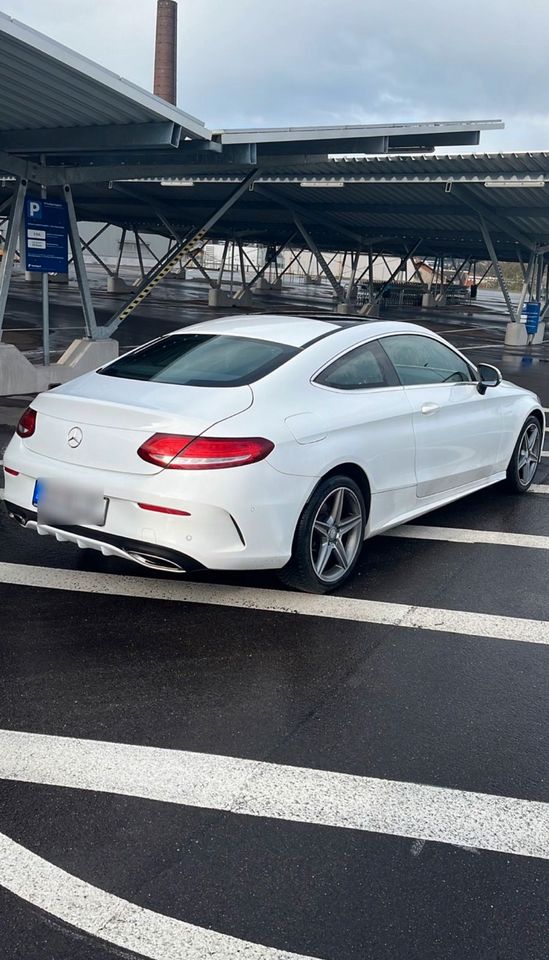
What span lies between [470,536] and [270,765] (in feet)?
11.2

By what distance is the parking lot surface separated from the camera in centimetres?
255

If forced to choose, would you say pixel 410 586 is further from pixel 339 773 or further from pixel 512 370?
pixel 512 370

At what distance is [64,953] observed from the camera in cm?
239

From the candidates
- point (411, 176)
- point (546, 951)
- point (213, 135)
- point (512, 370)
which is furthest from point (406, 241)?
point (546, 951)

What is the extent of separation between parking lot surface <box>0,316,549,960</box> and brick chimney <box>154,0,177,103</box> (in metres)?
55.2

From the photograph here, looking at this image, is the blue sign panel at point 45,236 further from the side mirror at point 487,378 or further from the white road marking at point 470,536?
the white road marking at point 470,536

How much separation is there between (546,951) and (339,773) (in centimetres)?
101

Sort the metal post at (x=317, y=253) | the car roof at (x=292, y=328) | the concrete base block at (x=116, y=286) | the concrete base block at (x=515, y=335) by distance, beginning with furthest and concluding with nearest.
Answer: the concrete base block at (x=116, y=286) < the metal post at (x=317, y=253) < the concrete base block at (x=515, y=335) < the car roof at (x=292, y=328)

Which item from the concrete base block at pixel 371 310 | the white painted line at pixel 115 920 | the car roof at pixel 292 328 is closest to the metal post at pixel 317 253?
the concrete base block at pixel 371 310

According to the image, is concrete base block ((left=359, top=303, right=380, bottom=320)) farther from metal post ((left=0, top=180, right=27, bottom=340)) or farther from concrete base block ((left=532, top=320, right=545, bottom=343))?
metal post ((left=0, top=180, right=27, bottom=340))

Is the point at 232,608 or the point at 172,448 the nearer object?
the point at 172,448

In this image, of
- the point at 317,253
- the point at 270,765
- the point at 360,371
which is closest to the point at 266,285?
the point at 317,253

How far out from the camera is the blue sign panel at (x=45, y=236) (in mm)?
11852

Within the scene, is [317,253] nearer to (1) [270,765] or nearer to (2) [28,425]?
(2) [28,425]
